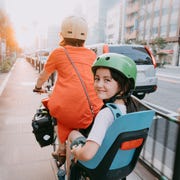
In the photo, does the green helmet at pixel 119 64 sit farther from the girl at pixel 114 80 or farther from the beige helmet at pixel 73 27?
the beige helmet at pixel 73 27

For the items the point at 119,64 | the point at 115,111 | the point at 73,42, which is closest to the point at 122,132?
the point at 115,111

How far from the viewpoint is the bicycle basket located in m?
2.76

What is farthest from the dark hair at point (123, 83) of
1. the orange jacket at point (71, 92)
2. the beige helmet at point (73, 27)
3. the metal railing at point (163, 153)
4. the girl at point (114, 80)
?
the metal railing at point (163, 153)

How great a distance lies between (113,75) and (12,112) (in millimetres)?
5321

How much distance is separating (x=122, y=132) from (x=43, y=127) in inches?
57.5

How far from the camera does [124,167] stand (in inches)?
72.4

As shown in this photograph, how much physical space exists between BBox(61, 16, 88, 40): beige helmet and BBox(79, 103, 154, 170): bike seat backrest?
0.94 metres

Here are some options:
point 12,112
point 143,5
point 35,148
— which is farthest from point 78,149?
point 143,5

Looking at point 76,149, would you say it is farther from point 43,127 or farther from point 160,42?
point 160,42

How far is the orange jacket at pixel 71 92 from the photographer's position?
6.99 ft

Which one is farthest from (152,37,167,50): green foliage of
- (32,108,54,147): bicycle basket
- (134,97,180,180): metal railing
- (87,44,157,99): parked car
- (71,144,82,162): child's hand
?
(71,144,82,162): child's hand

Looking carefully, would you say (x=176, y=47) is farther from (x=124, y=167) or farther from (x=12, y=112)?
(x=124, y=167)

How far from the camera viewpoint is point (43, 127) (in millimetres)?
2791

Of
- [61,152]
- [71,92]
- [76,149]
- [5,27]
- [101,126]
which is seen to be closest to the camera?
[101,126]
